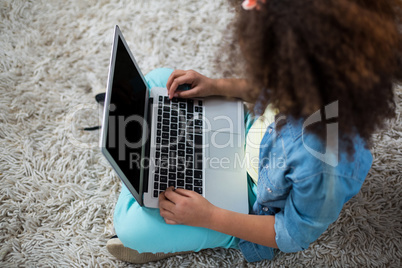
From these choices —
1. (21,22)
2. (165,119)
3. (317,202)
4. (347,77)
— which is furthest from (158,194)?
(21,22)

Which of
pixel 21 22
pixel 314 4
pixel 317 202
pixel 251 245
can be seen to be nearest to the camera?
pixel 314 4

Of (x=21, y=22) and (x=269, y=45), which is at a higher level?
(x=21, y=22)

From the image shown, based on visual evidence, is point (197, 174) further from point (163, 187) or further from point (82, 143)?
point (82, 143)

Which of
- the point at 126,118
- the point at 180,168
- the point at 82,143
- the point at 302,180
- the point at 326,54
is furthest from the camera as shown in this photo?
the point at 82,143

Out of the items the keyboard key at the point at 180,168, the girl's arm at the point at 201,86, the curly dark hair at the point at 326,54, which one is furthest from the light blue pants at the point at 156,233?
the curly dark hair at the point at 326,54

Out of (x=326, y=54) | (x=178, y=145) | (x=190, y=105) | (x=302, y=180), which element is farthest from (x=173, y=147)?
(x=326, y=54)

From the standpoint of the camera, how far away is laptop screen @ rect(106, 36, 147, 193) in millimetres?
623

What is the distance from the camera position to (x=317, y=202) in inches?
23.6

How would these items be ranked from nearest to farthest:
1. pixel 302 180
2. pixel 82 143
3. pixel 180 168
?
pixel 302 180
pixel 180 168
pixel 82 143

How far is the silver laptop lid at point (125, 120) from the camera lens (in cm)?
60

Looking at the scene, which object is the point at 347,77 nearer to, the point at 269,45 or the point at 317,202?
the point at 269,45

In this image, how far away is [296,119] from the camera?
519 millimetres

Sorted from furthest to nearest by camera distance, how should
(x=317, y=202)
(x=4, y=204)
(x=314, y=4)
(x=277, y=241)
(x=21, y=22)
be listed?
1. (x=21, y=22)
2. (x=4, y=204)
3. (x=277, y=241)
4. (x=317, y=202)
5. (x=314, y=4)

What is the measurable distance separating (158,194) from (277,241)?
281 mm
